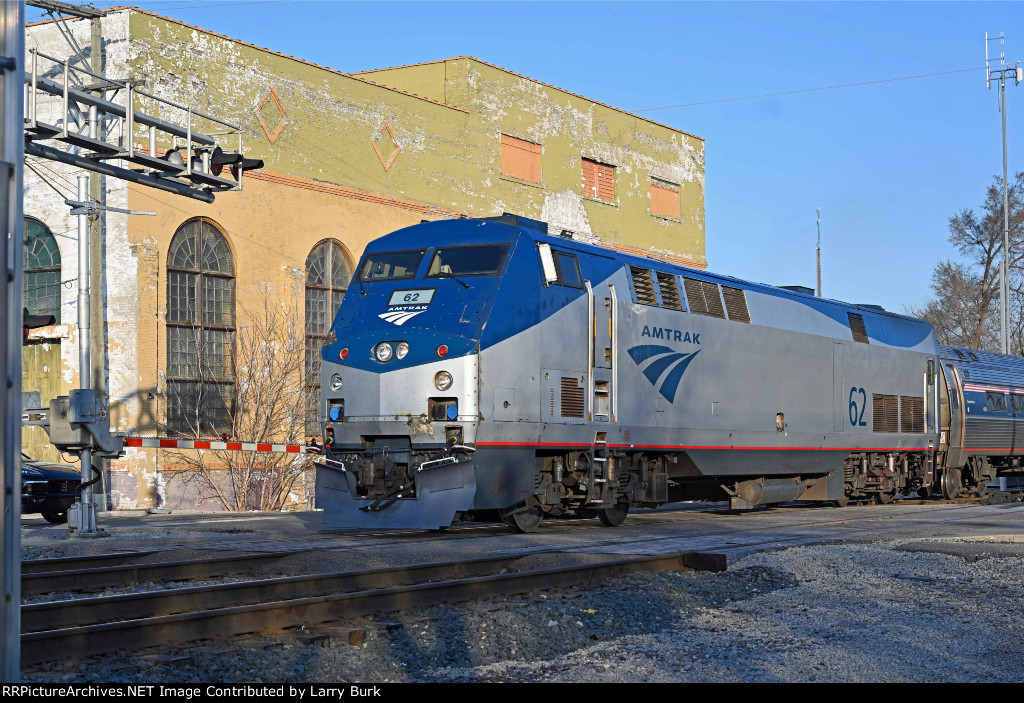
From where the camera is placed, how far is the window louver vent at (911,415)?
73.4 feet

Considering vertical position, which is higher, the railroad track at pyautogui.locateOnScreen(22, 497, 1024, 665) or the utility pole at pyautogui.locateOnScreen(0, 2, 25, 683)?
the utility pole at pyautogui.locateOnScreen(0, 2, 25, 683)

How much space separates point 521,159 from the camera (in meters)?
34.0

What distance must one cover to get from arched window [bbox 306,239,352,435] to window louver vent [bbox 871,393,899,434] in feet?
44.8

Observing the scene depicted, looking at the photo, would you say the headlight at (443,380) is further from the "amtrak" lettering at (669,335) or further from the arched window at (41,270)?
the arched window at (41,270)

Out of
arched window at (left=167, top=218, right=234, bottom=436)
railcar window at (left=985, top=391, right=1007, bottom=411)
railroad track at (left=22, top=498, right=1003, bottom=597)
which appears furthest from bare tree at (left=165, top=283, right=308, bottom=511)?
railcar window at (left=985, top=391, right=1007, bottom=411)

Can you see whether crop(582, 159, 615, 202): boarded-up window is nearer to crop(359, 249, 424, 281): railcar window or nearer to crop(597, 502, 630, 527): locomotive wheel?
crop(597, 502, 630, 527): locomotive wheel

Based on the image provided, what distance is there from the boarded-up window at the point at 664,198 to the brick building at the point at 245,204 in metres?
5.59

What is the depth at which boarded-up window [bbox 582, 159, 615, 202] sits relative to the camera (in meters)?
36.3

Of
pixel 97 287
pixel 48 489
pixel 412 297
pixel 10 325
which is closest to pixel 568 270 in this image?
pixel 412 297

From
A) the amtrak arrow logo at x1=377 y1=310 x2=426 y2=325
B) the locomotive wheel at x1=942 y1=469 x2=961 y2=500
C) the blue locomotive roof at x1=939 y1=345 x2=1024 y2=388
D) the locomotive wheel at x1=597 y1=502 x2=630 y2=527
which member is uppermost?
the amtrak arrow logo at x1=377 y1=310 x2=426 y2=325

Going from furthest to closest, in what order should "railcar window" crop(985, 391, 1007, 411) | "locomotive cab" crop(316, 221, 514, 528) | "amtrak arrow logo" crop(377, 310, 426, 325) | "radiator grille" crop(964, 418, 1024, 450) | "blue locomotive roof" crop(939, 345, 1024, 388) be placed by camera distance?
"railcar window" crop(985, 391, 1007, 411), "blue locomotive roof" crop(939, 345, 1024, 388), "radiator grille" crop(964, 418, 1024, 450), "amtrak arrow logo" crop(377, 310, 426, 325), "locomotive cab" crop(316, 221, 514, 528)

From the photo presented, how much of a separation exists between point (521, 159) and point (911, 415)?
51.5 ft

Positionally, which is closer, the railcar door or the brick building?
the railcar door

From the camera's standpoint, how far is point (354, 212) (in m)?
29.0
